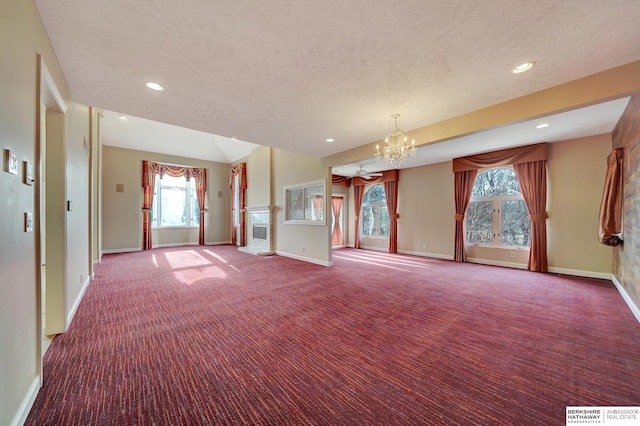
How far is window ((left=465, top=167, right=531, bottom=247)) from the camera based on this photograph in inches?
229

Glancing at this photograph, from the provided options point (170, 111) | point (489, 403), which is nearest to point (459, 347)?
point (489, 403)

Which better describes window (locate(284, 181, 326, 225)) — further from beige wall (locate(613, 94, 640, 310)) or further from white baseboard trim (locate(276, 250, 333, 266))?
beige wall (locate(613, 94, 640, 310))

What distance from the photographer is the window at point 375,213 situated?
8.77 metres

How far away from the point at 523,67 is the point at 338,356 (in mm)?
3179

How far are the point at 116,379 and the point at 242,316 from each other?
4.14 feet

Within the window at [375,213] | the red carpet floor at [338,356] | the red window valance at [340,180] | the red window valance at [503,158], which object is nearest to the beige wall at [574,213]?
the red window valance at [503,158]

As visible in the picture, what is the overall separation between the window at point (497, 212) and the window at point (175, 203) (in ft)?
30.8

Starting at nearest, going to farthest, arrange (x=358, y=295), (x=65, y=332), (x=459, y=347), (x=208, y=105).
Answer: (x=459, y=347) → (x=65, y=332) → (x=208, y=105) → (x=358, y=295)

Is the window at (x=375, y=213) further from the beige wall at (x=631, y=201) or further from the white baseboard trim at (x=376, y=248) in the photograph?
the beige wall at (x=631, y=201)

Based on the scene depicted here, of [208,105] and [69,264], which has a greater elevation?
[208,105]

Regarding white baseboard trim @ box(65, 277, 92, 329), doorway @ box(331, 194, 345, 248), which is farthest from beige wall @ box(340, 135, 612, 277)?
white baseboard trim @ box(65, 277, 92, 329)

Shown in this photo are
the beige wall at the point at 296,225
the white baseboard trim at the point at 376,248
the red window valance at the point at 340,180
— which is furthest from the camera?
the red window valance at the point at 340,180

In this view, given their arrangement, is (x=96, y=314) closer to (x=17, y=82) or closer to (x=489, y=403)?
(x=17, y=82)

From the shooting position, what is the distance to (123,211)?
804 cm
